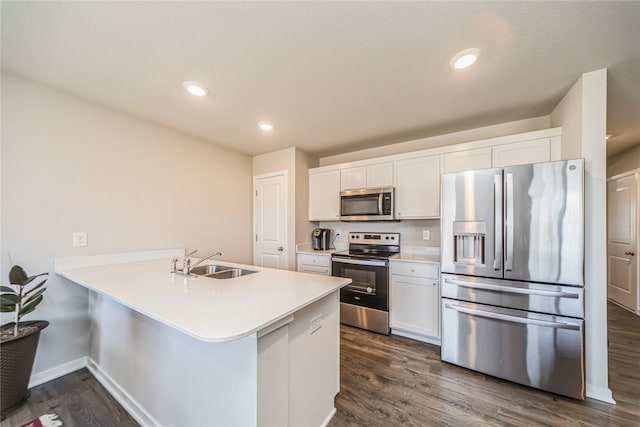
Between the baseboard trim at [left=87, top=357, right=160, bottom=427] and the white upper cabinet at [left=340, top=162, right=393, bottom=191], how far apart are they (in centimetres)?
292

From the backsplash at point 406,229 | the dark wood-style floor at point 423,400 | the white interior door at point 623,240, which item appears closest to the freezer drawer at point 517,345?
the dark wood-style floor at point 423,400

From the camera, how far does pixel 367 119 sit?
259cm

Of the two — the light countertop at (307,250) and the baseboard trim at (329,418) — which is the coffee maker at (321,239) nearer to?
the light countertop at (307,250)

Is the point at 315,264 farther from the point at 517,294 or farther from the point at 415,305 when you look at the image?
the point at 517,294

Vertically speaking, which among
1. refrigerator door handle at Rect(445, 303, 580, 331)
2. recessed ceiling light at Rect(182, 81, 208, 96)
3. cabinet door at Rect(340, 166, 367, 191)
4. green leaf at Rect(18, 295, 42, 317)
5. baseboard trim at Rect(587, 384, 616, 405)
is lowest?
baseboard trim at Rect(587, 384, 616, 405)

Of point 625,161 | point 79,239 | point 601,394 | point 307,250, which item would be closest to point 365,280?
point 307,250

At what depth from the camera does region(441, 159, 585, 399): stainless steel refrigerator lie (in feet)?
5.64

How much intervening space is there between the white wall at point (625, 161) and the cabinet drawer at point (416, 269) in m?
3.66

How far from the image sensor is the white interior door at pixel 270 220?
11.6ft

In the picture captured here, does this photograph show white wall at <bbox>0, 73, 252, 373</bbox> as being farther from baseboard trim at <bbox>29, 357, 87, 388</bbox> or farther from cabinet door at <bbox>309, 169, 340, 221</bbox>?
cabinet door at <bbox>309, 169, 340, 221</bbox>

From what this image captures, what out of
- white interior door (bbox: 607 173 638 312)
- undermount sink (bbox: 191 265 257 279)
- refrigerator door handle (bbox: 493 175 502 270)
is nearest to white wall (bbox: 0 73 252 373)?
undermount sink (bbox: 191 265 257 279)

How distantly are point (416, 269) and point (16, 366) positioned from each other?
3.33 metres

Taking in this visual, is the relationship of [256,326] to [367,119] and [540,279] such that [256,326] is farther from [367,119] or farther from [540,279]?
[367,119]

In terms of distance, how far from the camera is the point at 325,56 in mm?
1601
